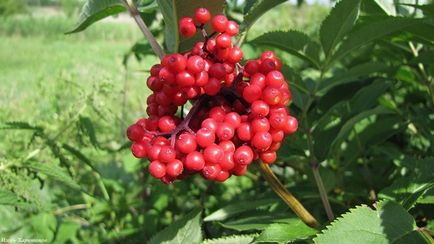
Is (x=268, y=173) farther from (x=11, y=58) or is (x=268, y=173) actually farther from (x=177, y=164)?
(x=11, y=58)

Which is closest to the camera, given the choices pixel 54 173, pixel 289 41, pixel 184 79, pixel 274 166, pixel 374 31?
pixel 184 79

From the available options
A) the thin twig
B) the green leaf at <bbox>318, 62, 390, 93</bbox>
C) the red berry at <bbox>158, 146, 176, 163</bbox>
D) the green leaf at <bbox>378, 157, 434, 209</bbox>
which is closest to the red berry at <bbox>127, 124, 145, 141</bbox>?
the red berry at <bbox>158, 146, 176, 163</bbox>

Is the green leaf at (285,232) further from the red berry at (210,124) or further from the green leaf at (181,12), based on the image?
the green leaf at (181,12)

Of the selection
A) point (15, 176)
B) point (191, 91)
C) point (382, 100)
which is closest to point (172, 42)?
point (191, 91)

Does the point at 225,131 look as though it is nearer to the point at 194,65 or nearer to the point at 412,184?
the point at 194,65

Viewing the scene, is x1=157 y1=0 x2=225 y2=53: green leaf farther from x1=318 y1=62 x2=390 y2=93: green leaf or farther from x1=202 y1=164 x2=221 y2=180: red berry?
x1=318 y1=62 x2=390 y2=93: green leaf

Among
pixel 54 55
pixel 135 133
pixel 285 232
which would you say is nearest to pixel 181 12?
pixel 135 133
